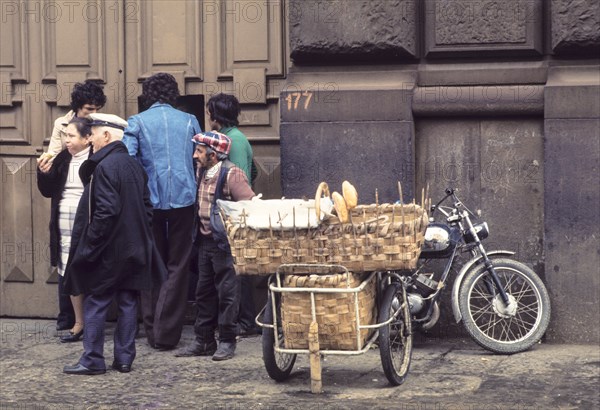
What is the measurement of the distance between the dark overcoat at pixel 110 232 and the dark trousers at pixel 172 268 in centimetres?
67

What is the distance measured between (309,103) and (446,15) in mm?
1126

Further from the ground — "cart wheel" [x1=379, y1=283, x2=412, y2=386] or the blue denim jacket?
the blue denim jacket

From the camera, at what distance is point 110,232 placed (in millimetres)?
7641

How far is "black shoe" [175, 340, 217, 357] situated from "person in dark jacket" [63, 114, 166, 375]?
487mm

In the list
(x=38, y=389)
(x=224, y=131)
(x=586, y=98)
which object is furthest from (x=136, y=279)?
(x=586, y=98)

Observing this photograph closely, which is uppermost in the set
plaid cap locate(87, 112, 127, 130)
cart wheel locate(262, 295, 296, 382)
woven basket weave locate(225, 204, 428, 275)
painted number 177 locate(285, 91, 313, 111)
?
painted number 177 locate(285, 91, 313, 111)

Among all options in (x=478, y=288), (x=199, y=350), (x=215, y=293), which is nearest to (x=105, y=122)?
(x=215, y=293)

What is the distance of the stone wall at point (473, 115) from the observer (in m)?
8.29

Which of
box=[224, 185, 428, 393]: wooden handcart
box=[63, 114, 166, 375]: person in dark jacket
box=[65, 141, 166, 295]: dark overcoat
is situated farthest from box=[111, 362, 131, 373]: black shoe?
box=[224, 185, 428, 393]: wooden handcart

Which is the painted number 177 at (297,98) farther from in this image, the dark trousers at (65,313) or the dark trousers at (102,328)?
the dark trousers at (65,313)

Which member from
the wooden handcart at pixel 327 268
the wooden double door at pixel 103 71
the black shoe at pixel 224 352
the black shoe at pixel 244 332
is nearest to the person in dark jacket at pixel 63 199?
A: the wooden double door at pixel 103 71

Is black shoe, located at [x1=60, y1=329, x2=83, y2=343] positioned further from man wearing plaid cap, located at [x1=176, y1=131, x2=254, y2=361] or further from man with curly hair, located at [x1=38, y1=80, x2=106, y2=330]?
man wearing plaid cap, located at [x1=176, y1=131, x2=254, y2=361]

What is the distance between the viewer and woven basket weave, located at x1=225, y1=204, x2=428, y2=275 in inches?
272

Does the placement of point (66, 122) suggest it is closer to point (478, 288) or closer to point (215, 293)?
point (215, 293)
